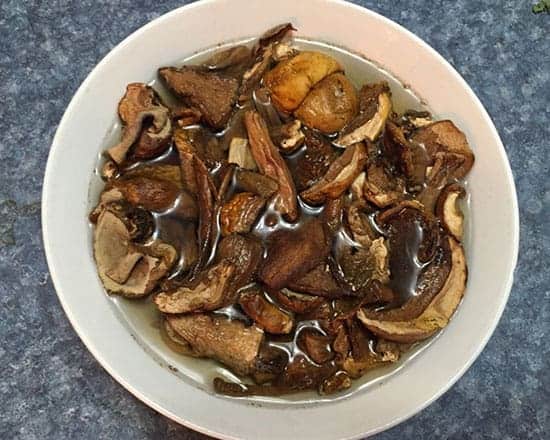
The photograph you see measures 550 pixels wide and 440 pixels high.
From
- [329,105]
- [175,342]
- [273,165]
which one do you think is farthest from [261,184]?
[175,342]

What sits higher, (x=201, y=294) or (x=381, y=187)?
(x=381, y=187)

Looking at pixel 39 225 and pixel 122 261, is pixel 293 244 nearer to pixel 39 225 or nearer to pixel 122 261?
pixel 122 261

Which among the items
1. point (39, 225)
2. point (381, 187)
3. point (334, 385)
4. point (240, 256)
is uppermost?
point (381, 187)

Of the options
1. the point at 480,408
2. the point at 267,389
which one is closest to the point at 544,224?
the point at 480,408

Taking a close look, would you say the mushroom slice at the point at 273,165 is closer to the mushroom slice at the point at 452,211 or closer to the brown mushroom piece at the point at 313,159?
the brown mushroom piece at the point at 313,159

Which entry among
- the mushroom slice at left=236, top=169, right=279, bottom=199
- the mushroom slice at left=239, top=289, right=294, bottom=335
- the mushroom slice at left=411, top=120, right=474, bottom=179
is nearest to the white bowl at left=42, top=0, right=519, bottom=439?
the mushroom slice at left=411, top=120, right=474, bottom=179

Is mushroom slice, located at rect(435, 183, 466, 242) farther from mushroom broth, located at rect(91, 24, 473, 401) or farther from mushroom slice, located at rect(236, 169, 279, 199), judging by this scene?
mushroom slice, located at rect(236, 169, 279, 199)

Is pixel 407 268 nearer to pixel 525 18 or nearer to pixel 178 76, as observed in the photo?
pixel 178 76
